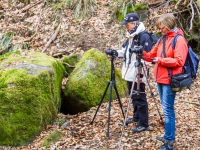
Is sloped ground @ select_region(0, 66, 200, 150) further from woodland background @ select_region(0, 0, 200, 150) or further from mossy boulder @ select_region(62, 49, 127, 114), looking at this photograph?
mossy boulder @ select_region(62, 49, 127, 114)

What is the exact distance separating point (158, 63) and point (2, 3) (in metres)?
10.1

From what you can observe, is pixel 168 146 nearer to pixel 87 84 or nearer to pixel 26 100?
pixel 87 84

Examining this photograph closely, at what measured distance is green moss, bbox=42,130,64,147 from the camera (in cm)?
487

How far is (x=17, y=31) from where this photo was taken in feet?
34.3

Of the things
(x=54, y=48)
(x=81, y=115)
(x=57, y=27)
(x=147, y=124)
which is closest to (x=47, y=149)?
(x=81, y=115)

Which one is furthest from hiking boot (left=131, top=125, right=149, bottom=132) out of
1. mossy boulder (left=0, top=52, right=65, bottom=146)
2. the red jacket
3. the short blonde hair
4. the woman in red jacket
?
the short blonde hair

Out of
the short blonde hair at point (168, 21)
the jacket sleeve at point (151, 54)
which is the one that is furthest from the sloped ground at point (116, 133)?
the short blonde hair at point (168, 21)

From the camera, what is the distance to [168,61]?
3762mm

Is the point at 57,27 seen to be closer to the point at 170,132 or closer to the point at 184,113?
the point at 184,113

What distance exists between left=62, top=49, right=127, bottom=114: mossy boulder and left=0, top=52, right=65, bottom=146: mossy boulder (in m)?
0.47

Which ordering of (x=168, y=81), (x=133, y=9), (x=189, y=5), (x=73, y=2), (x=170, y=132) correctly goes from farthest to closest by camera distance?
1. (x=73, y=2)
2. (x=133, y=9)
3. (x=189, y=5)
4. (x=170, y=132)
5. (x=168, y=81)

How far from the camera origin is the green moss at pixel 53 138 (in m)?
4.87

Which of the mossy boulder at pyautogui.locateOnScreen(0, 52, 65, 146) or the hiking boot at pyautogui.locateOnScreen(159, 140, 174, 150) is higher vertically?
the mossy boulder at pyautogui.locateOnScreen(0, 52, 65, 146)

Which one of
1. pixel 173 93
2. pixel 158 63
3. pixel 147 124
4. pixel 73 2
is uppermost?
pixel 73 2
